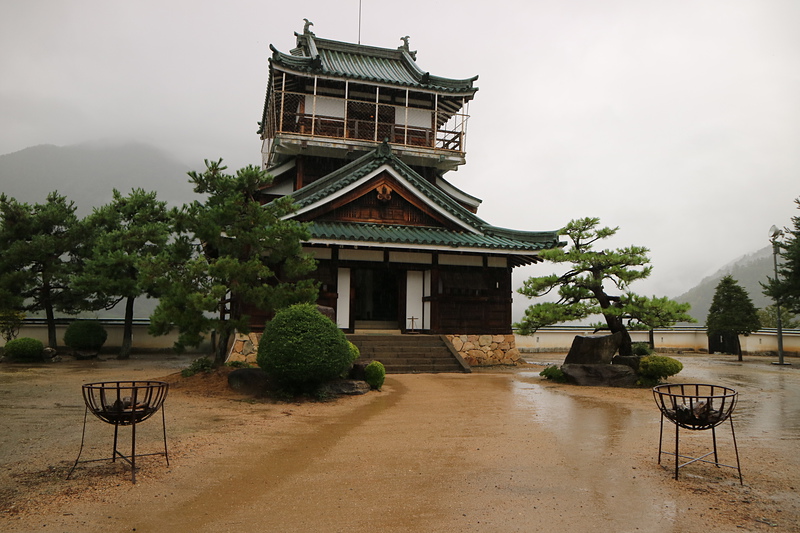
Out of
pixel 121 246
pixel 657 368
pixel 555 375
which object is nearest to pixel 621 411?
pixel 657 368

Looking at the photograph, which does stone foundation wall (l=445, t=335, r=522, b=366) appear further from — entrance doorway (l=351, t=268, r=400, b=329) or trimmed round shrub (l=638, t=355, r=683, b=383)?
trimmed round shrub (l=638, t=355, r=683, b=383)

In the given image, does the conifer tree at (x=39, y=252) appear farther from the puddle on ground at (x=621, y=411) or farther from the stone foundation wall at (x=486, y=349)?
the puddle on ground at (x=621, y=411)

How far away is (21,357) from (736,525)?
22297 millimetres

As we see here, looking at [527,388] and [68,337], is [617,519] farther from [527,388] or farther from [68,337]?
[68,337]

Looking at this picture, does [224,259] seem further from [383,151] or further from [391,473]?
[383,151]

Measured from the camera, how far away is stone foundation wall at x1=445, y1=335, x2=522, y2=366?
19.3 m

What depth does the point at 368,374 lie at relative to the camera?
41.5 ft

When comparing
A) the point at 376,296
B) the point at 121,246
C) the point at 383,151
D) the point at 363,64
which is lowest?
the point at 376,296

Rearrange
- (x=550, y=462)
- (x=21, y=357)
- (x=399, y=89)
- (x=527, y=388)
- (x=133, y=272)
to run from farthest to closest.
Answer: (x=399, y=89)
(x=133, y=272)
(x=21, y=357)
(x=527, y=388)
(x=550, y=462)

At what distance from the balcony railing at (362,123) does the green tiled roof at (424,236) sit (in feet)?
18.2

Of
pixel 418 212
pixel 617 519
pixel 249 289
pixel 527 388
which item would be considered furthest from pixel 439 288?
pixel 617 519

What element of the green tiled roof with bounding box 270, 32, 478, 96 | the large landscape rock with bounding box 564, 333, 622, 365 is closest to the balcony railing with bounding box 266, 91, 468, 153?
the green tiled roof with bounding box 270, 32, 478, 96

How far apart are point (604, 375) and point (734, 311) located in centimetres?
1794

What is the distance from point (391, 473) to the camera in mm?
6086
